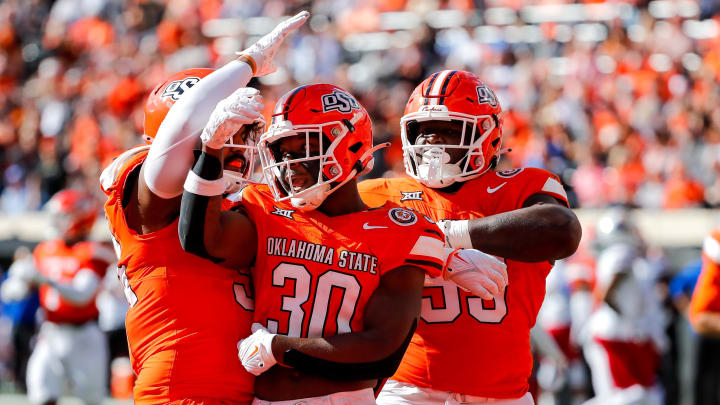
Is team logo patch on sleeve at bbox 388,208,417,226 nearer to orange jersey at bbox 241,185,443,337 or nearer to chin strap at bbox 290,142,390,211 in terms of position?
orange jersey at bbox 241,185,443,337

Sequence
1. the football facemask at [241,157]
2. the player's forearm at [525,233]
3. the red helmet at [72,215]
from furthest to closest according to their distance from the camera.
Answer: the red helmet at [72,215] → the player's forearm at [525,233] → the football facemask at [241,157]

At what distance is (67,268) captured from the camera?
28.4 ft

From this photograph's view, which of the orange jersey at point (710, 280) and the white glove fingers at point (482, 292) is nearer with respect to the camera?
the white glove fingers at point (482, 292)

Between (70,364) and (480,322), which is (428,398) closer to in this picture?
(480,322)

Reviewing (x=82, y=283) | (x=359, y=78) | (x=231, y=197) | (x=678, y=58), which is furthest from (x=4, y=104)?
(x=231, y=197)

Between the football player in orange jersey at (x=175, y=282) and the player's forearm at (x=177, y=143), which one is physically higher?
the player's forearm at (x=177, y=143)

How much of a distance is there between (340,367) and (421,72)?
35.2 ft

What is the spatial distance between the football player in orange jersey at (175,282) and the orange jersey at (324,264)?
15cm

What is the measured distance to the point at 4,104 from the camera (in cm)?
1573

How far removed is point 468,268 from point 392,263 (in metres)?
0.36

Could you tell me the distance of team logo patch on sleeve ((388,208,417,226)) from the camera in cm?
324

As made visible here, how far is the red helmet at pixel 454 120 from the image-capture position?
12.6 feet

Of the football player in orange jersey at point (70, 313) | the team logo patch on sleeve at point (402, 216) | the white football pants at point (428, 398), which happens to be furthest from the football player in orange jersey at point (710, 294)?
the football player in orange jersey at point (70, 313)

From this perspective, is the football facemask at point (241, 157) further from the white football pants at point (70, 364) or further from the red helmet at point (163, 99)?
the white football pants at point (70, 364)
